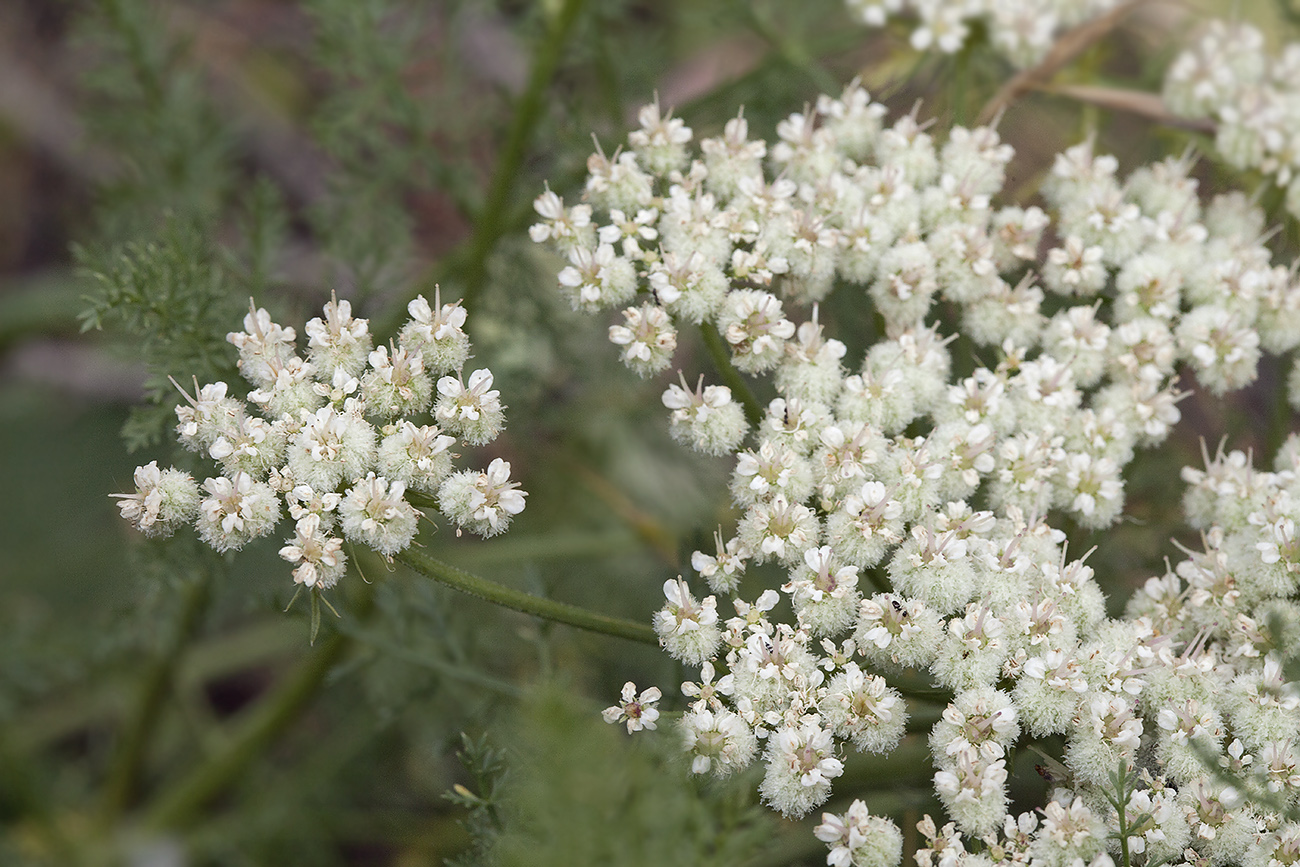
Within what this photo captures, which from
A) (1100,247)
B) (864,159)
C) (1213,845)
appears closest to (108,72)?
(864,159)

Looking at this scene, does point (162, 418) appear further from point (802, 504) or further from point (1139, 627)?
point (1139, 627)

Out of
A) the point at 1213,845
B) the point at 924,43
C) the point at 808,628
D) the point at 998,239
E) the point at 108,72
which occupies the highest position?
the point at 108,72

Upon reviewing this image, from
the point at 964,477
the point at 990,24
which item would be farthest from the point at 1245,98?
the point at 964,477

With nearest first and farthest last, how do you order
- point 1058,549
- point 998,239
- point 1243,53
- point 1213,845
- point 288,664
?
point 1213,845 < point 1058,549 < point 998,239 < point 1243,53 < point 288,664

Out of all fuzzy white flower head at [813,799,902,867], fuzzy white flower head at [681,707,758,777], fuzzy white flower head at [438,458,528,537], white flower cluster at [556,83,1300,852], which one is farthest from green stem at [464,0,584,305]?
fuzzy white flower head at [813,799,902,867]

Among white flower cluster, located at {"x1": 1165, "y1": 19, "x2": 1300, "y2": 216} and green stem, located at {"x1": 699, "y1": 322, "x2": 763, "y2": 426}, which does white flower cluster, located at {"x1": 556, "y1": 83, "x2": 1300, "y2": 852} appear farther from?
white flower cluster, located at {"x1": 1165, "y1": 19, "x2": 1300, "y2": 216}

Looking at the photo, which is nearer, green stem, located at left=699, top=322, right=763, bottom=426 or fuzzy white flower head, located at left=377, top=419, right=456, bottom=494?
fuzzy white flower head, located at left=377, top=419, right=456, bottom=494

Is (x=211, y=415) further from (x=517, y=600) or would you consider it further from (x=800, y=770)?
(x=800, y=770)
